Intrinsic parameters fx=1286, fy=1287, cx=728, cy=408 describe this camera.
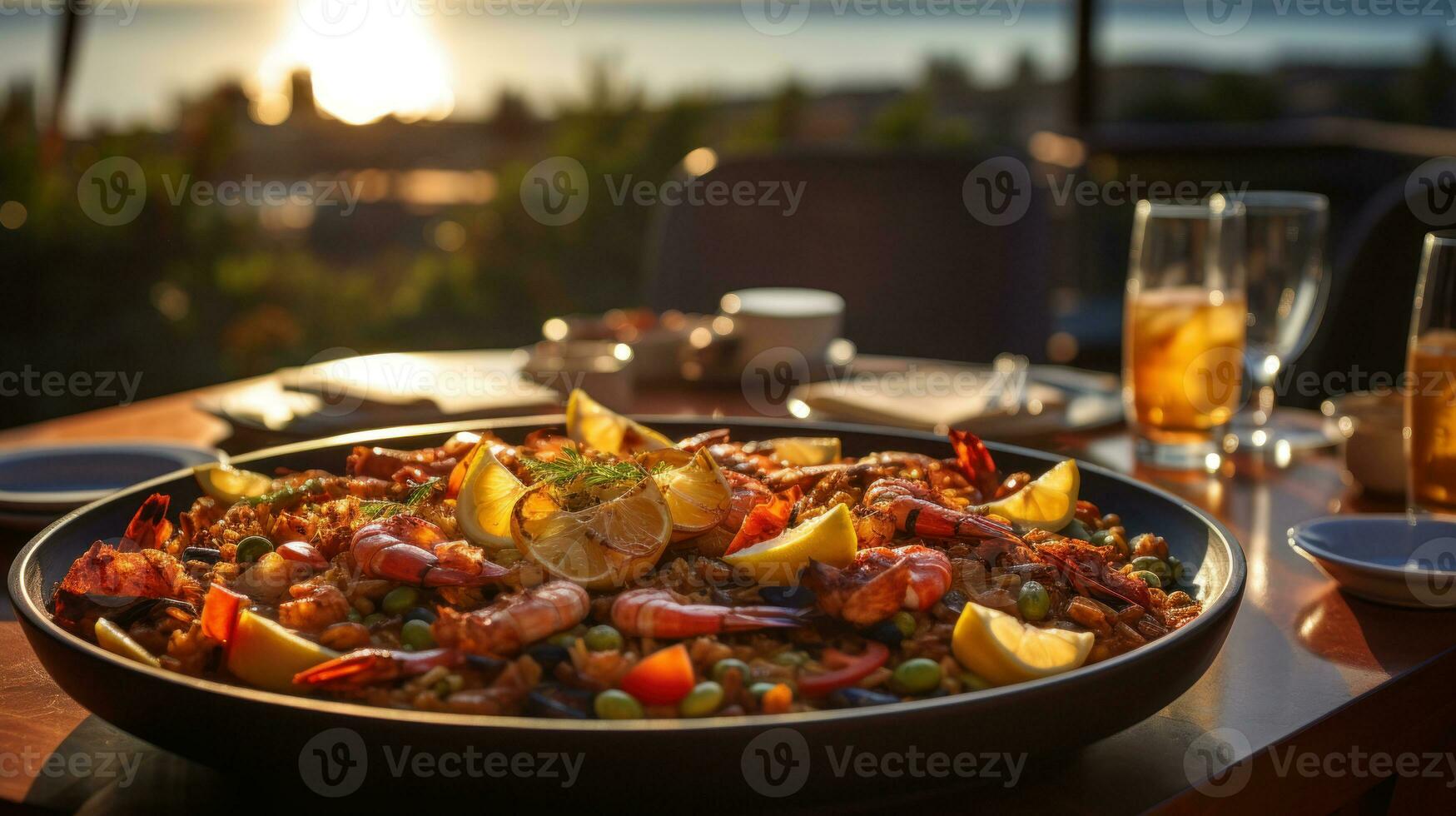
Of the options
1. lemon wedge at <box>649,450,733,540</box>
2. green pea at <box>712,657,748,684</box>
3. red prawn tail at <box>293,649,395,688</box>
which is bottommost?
green pea at <box>712,657,748,684</box>

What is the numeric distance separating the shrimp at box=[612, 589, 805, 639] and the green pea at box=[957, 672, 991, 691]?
13cm

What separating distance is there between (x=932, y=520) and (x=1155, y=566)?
23 centimetres

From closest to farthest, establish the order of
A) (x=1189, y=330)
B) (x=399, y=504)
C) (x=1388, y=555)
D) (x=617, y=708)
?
(x=617, y=708), (x=399, y=504), (x=1388, y=555), (x=1189, y=330)

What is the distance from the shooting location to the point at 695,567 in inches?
45.6

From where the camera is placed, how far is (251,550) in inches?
46.9

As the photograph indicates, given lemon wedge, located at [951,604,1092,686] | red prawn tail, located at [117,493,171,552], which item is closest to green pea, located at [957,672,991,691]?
lemon wedge, located at [951,604,1092,686]

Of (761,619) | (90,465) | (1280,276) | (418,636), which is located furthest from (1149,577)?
(90,465)

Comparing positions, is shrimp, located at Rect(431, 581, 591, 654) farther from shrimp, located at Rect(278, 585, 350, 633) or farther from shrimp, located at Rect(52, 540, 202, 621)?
shrimp, located at Rect(52, 540, 202, 621)

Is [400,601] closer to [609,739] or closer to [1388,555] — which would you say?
[609,739]

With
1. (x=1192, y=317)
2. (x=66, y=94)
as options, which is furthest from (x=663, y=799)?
(x=66, y=94)

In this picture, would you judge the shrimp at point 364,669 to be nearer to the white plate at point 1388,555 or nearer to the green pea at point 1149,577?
the green pea at point 1149,577

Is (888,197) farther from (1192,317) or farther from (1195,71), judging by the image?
(1195,71)

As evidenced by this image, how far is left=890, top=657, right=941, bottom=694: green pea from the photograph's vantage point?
95cm

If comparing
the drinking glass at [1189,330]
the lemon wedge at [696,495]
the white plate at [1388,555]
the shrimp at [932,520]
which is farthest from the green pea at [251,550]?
the drinking glass at [1189,330]
